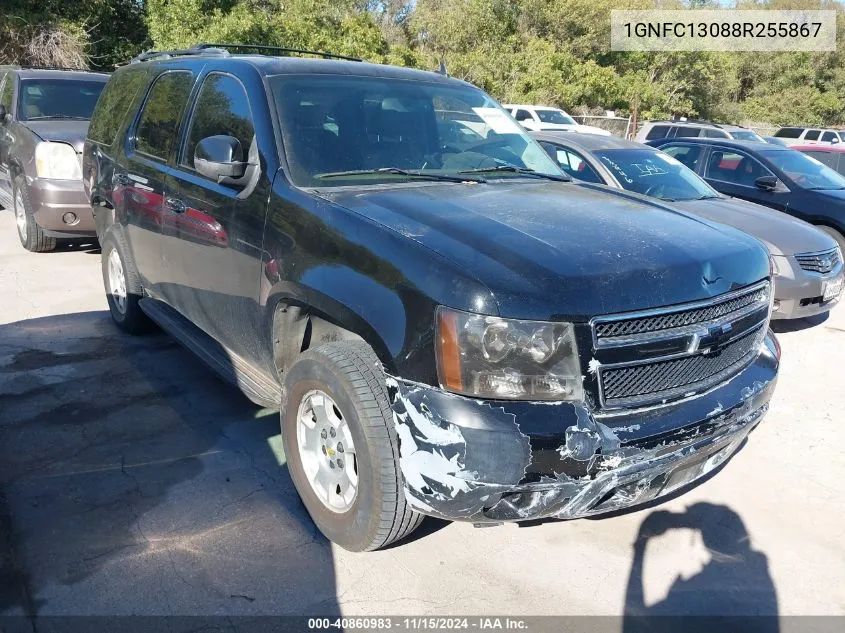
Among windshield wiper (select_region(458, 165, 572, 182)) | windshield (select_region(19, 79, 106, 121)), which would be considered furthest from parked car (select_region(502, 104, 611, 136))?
windshield wiper (select_region(458, 165, 572, 182))

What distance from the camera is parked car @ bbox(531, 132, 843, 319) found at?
6348 millimetres

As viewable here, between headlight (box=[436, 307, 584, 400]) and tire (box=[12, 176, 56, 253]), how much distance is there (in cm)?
656

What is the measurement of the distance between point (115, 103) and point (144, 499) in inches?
134

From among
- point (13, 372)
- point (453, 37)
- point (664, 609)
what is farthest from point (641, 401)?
point (453, 37)

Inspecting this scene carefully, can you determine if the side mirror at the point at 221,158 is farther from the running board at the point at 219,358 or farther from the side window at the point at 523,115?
the side window at the point at 523,115

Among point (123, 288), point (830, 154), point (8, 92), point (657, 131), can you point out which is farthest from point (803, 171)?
point (657, 131)

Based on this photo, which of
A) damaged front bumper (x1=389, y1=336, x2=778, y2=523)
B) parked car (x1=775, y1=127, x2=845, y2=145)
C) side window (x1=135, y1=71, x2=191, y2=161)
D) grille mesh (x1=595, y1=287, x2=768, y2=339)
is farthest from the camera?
parked car (x1=775, y1=127, x2=845, y2=145)

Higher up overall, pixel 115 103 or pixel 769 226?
pixel 115 103

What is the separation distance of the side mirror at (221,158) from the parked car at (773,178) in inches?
274

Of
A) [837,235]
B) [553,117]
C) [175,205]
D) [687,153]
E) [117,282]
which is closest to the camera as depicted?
[175,205]

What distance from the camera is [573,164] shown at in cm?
741

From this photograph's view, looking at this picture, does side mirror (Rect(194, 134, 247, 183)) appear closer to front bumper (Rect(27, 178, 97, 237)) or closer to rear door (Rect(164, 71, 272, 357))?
rear door (Rect(164, 71, 272, 357))

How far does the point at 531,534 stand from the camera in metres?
3.35

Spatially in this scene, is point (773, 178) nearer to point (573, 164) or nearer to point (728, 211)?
point (728, 211)
